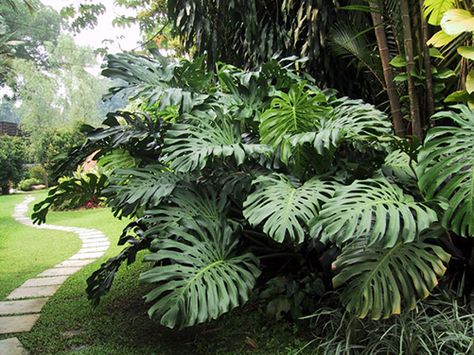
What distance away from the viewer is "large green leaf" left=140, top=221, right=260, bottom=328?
146 cm

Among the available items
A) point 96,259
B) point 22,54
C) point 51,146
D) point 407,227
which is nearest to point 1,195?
point 51,146

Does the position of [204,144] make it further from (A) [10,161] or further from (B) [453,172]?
(A) [10,161]

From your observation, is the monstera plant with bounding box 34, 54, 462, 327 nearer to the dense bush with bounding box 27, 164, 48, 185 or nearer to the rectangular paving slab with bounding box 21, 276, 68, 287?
the rectangular paving slab with bounding box 21, 276, 68, 287

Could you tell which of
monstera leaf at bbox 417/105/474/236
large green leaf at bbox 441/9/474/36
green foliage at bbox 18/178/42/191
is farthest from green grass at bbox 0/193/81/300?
green foliage at bbox 18/178/42/191

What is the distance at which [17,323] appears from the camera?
2.37 metres

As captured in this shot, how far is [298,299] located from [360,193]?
2.17 feet

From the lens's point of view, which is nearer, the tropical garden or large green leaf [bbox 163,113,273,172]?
the tropical garden

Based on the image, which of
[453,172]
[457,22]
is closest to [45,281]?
[453,172]

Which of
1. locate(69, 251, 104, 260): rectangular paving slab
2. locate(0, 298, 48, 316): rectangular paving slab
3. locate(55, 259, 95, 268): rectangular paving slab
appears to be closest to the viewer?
locate(0, 298, 48, 316): rectangular paving slab

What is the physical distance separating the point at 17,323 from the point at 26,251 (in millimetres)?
2596

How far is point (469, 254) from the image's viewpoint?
77.0 inches

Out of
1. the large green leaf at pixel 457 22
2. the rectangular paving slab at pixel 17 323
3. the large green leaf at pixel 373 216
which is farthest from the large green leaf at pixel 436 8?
the rectangular paving slab at pixel 17 323

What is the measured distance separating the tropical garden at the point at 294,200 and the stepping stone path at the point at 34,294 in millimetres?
93

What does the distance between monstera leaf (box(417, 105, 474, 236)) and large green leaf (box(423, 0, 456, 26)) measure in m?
0.76
